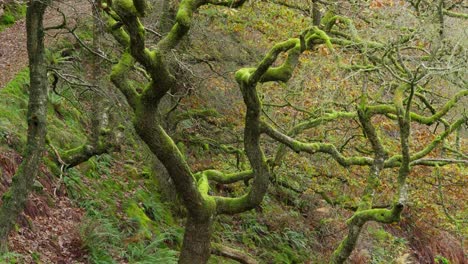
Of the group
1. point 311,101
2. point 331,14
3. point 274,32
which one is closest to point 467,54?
point 331,14

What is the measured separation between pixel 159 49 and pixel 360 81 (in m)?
5.74

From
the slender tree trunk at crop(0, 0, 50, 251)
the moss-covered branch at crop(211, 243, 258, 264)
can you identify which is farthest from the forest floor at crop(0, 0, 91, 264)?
the moss-covered branch at crop(211, 243, 258, 264)

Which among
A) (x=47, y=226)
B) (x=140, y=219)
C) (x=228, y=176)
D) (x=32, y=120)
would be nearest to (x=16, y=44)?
(x=140, y=219)

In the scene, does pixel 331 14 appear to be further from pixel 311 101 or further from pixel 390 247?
pixel 390 247

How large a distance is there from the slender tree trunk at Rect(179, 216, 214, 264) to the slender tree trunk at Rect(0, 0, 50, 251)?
2.63 metres

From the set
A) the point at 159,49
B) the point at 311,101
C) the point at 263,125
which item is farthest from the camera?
the point at 311,101

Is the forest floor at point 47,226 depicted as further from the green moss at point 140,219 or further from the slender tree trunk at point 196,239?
the slender tree trunk at point 196,239

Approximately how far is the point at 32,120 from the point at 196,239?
126 inches

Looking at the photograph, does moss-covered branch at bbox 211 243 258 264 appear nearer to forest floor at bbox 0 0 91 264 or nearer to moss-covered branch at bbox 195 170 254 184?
moss-covered branch at bbox 195 170 254 184

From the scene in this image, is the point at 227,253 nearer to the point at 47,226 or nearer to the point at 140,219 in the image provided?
the point at 140,219

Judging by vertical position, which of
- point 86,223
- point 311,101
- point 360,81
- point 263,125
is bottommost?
point 86,223

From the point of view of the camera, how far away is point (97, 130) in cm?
1090

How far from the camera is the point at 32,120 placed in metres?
7.83

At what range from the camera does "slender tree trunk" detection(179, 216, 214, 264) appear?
9.41 metres
